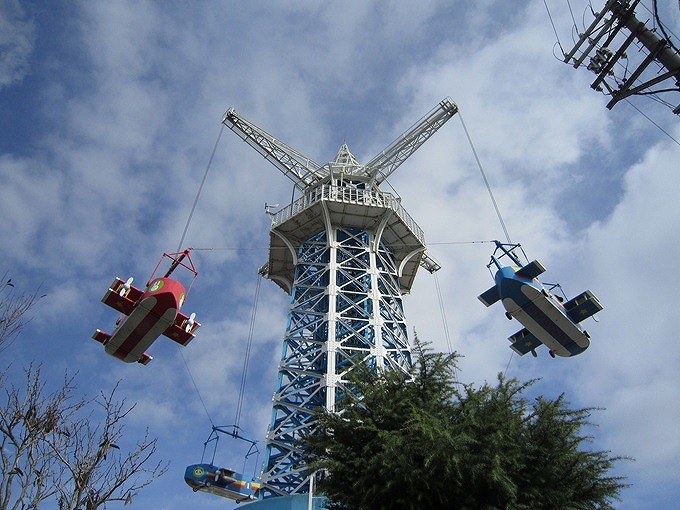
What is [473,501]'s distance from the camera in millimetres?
13070

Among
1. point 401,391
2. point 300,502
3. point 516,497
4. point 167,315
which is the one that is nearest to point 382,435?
point 401,391

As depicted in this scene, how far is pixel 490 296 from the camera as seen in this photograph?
62.9 ft

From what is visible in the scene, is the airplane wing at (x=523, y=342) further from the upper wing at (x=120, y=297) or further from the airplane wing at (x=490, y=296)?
the upper wing at (x=120, y=297)

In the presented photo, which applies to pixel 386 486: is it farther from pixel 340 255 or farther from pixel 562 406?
pixel 340 255

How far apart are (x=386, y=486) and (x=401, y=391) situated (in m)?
3.04

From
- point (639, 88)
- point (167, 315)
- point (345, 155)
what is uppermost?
point (345, 155)

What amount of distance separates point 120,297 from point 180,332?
79.5 inches

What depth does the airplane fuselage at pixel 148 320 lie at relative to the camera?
52.8 ft

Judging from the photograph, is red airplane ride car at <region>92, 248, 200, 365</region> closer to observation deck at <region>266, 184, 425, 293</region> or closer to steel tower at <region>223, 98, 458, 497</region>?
steel tower at <region>223, 98, 458, 497</region>

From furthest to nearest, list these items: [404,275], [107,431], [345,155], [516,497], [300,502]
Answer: [345,155], [404,275], [300,502], [516,497], [107,431]

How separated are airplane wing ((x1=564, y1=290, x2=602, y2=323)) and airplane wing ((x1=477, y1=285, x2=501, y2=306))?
2253 millimetres

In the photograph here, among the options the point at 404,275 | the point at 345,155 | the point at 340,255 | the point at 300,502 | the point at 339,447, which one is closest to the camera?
the point at 339,447

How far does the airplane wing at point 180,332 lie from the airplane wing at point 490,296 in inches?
385

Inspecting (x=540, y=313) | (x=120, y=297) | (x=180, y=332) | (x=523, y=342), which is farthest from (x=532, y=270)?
(x=120, y=297)
